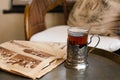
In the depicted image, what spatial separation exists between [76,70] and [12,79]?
10.4 inches

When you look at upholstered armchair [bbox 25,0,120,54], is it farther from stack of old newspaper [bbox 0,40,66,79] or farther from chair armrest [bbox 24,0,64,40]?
stack of old newspaper [bbox 0,40,66,79]

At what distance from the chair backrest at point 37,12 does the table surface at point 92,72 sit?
67cm

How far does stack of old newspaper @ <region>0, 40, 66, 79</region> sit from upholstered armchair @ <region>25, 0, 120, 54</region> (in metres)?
0.34

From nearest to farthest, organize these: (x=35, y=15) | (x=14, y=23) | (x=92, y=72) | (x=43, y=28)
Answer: (x=92, y=72), (x=35, y=15), (x=43, y=28), (x=14, y=23)

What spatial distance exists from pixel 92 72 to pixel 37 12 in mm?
951

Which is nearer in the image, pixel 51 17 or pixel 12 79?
pixel 12 79

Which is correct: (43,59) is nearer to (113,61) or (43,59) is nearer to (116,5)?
(113,61)

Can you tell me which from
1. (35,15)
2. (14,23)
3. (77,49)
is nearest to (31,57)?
(77,49)

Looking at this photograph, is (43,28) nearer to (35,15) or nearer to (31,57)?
(35,15)

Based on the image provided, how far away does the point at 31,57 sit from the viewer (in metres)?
1.06

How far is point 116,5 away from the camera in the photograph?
1615 mm

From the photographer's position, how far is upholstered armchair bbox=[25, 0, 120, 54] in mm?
1471

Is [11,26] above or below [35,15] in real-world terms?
below

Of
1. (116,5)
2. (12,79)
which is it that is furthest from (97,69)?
(116,5)
